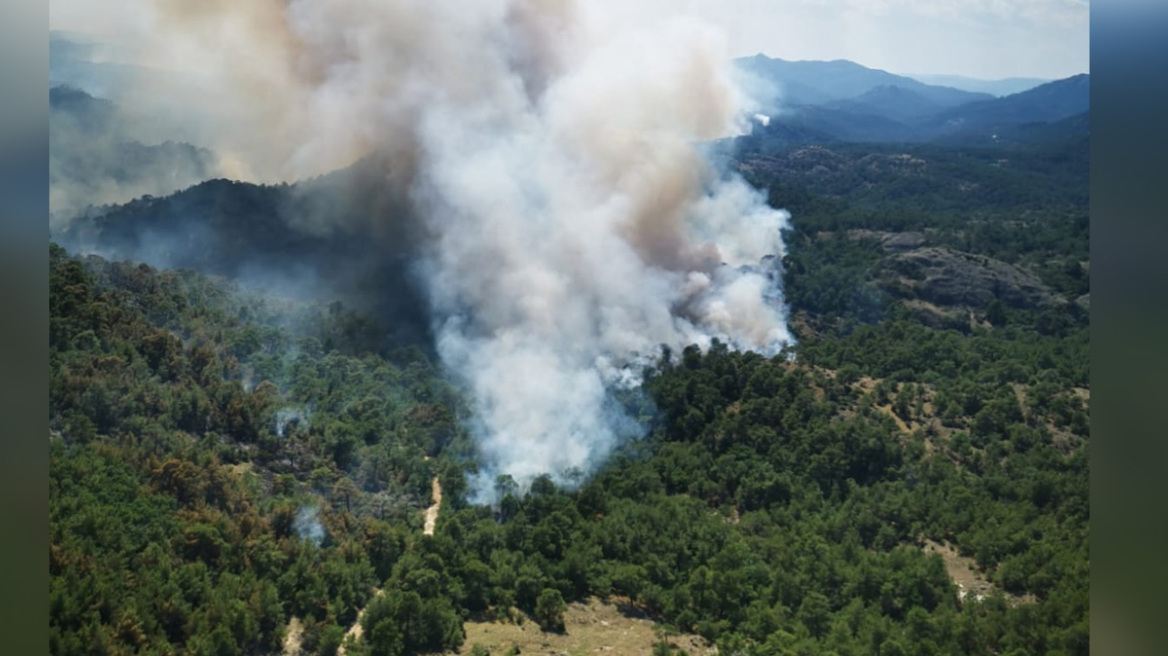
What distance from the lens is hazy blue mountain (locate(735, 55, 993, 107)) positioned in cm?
5188

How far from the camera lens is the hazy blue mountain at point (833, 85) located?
51.9 m

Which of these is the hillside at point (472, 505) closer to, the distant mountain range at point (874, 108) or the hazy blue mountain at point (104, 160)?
the hazy blue mountain at point (104, 160)

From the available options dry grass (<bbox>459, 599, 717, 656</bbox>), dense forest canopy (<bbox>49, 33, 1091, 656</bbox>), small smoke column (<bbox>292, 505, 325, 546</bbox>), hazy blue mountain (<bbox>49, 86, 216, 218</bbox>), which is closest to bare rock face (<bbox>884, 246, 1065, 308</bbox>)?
dense forest canopy (<bbox>49, 33, 1091, 656</bbox>)

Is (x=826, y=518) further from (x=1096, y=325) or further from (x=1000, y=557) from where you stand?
(x=1096, y=325)

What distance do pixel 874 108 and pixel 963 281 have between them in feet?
137

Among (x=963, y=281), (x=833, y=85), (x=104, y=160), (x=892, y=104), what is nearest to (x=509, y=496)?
(x=104, y=160)

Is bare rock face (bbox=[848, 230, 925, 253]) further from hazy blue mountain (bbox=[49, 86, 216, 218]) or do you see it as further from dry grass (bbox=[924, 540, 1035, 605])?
hazy blue mountain (bbox=[49, 86, 216, 218])

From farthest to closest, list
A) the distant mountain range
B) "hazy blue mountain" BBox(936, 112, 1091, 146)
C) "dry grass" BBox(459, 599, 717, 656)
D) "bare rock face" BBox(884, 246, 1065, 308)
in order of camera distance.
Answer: the distant mountain range < "hazy blue mountain" BBox(936, 112, 1091, 146) < "bare rock face" BBox(884, 246, 1065, 308) < "dry grass" BBox(459, 599, 717, 656)

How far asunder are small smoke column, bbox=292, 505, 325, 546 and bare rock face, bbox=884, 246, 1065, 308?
1353 centimetres

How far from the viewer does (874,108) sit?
57625mm

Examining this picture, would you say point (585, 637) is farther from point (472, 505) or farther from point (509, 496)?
point (472, 505)

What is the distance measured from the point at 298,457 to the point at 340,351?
2.85 metres

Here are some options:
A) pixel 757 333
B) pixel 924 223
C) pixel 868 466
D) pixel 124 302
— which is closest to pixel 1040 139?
pixel 924 223

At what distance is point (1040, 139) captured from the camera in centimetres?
3959
